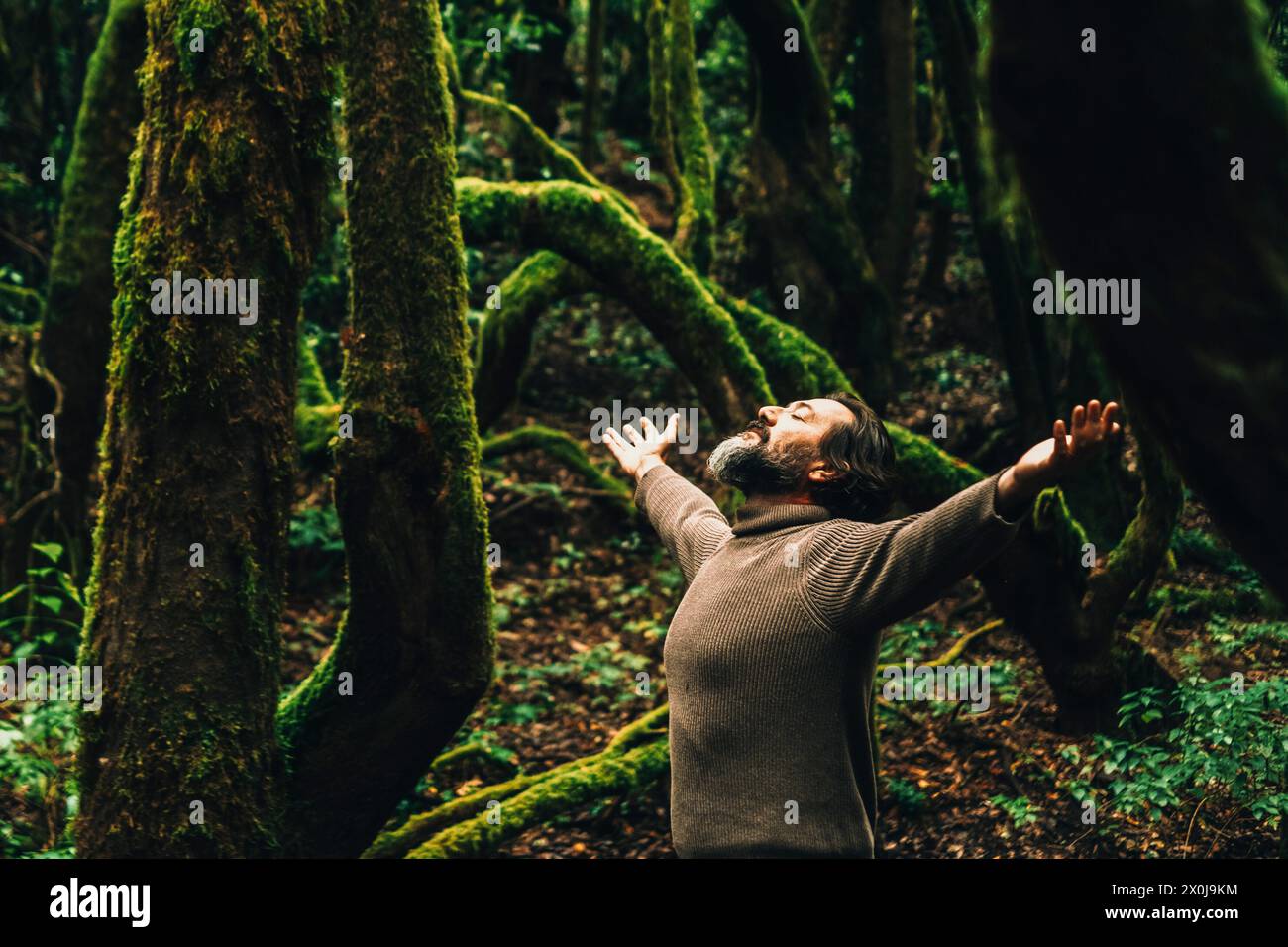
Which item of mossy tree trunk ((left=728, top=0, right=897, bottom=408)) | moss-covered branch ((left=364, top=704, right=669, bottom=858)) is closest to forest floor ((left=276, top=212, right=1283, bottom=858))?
moss-covered branch ((left=364, top=704, right=669, bottom=858))

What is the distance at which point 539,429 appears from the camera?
991 centimetres

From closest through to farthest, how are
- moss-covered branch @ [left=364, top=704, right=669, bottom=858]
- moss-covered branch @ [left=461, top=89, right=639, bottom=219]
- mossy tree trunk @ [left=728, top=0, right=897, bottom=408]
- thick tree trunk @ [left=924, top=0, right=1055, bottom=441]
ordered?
1. moss-covered branch @ [left=364, top=704, right=669, bottom=858]
2. thick tree trunk @ [left=924, top=0, right=1055, bottom=441]
3. moss-covered branch @ [left=461, top=89, right=639, bottom=219]
4. mossy tree trunk @ [left=728, top=0, right=897, bottom=408]

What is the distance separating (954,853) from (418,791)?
10.6 feet

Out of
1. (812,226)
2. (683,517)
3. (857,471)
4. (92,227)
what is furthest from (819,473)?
(812,226)

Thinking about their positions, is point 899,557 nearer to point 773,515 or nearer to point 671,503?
point 773,515

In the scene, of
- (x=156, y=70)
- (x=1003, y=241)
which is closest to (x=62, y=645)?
(x=156, y=70)

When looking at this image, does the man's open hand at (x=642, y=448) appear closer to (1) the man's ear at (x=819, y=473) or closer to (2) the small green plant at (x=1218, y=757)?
(1) the man's ear at (x=819, y=473)

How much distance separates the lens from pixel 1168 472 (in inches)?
254

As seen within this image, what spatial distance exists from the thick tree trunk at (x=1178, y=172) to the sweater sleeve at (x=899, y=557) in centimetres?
84

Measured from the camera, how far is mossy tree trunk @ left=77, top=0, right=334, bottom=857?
4.02 m

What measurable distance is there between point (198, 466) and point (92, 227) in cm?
390

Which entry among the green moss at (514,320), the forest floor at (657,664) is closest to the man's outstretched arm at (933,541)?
the forest floor at (657,664)

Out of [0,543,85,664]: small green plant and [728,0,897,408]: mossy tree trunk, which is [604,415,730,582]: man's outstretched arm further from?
[728,0,897,408]: mossy tree trunk

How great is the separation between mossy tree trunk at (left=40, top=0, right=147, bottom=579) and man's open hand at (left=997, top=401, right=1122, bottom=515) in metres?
6.25
